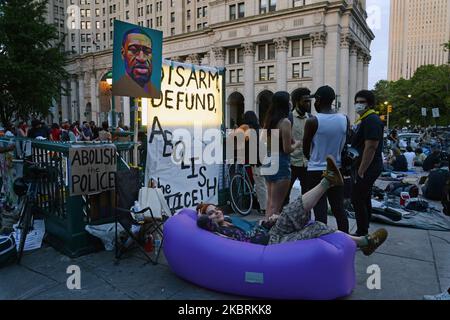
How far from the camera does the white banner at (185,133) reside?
16.6 feet

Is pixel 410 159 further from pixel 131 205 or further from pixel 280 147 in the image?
pixel 131 205

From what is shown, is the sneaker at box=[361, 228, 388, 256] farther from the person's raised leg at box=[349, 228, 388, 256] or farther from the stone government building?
the stone government building

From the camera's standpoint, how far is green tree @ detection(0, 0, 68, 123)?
17.0m

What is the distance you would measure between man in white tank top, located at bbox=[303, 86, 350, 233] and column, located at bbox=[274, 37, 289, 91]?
144 feet

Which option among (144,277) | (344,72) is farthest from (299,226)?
(344,72)

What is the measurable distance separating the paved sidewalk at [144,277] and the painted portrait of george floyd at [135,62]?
7.11ft

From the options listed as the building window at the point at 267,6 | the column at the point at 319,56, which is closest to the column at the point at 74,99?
the building window at the point at 267,6

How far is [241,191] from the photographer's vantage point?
22.2 ft

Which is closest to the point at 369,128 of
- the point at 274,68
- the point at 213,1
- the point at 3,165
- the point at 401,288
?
the point at 401,288

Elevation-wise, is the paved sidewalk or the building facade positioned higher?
the building facade

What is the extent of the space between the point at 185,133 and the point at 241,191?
1.91m

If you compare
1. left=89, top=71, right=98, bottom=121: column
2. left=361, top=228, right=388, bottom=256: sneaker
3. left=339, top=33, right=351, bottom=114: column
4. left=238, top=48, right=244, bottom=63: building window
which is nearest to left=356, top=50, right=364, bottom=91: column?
left=339, top=33, right=351, bottom=114: column
